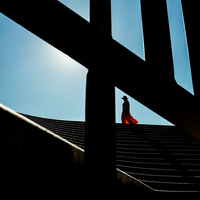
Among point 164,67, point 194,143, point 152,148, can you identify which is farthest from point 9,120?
point 194,143

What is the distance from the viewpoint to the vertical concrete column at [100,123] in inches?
27.0

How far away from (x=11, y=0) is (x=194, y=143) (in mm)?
4462

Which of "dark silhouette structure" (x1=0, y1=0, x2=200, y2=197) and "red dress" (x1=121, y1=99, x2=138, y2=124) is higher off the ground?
"red dress" (x1=121, y1=99, x2=138, y2=124)

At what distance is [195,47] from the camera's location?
4.27ft

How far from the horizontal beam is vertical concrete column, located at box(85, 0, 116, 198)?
0.04 meters

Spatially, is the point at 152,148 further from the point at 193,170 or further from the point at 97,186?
the point at 97,186

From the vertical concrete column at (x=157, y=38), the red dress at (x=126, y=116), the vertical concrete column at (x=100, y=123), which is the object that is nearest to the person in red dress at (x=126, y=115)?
the red dress at (x=126, y=116)

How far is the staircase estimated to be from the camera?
2293mm

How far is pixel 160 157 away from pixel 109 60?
9.47 ft

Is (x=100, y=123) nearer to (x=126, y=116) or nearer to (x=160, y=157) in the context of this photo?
(x=160, y=157)

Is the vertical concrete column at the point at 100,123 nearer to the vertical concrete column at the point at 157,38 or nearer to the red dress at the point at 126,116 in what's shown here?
the vertical concrete column at the point at 157,38

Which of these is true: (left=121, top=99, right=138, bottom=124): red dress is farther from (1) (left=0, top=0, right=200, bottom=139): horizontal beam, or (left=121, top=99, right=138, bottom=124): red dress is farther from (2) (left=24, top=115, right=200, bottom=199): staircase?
(1) (left=0, top=0, right=200, bottom=139): horizontal beam

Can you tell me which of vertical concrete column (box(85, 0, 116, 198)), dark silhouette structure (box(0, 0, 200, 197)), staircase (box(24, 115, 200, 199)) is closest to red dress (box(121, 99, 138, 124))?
staircase (box(24, 115, 200, 199))

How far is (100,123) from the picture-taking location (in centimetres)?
76
